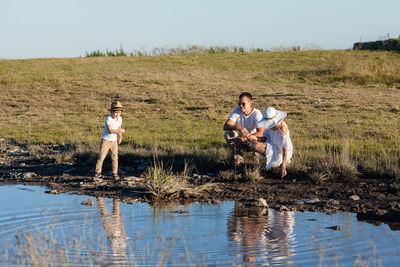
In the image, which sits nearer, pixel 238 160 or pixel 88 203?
pixel 88 203

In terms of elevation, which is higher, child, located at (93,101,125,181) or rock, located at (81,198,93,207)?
child, located at (93,101,125,181)

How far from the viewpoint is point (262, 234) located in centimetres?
735

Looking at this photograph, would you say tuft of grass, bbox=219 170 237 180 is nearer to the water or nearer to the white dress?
the white dress

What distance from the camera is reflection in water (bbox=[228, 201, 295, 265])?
6352 millimetres

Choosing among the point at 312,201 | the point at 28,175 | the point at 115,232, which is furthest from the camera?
the point at 28,175

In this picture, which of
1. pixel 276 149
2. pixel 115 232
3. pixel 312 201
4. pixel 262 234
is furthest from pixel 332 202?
pixel 115 232

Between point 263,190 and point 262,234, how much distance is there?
3.00 m

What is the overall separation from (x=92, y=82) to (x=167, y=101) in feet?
25.6

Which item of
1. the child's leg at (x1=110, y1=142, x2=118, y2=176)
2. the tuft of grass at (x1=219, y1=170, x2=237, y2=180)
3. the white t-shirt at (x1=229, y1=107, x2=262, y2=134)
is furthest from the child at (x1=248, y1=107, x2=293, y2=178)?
the child's leg at (x1=110, y1=142, x2=118, y2=176)

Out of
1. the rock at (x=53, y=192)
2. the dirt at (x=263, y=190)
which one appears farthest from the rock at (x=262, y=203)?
the rock at (x=53, y=192)

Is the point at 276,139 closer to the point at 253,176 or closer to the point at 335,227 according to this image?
the point at 253,176

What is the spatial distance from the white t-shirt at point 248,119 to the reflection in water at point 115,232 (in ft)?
10.7

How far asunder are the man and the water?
220 centimetres

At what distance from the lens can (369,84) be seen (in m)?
30.2
